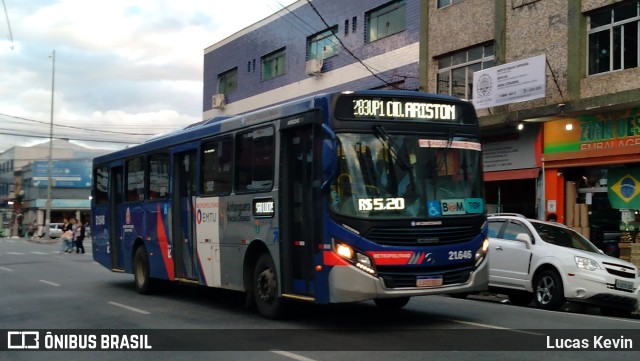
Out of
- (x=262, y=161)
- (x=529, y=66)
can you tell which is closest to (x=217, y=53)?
(x=529, y=66)

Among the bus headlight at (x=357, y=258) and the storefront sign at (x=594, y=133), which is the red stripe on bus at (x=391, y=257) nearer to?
the bus headlight at (x=357, y=258)

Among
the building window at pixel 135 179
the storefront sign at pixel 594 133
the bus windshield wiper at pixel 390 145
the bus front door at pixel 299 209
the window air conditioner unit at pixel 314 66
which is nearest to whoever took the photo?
the bus windshield wiper at pixel 390 145

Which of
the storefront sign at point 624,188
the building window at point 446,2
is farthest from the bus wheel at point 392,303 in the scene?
the building window at point 446,2

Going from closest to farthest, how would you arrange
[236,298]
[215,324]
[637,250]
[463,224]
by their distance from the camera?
[463,224] < [215,324] < [236,298] < [637,250]

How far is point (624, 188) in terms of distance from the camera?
57.9ft

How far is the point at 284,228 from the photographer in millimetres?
9648

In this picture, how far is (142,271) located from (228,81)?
24.2m

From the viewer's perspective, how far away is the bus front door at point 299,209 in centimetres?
902

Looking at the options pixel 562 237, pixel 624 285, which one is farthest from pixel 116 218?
pixel 624 285

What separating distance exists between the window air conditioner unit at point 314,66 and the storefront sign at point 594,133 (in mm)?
12328

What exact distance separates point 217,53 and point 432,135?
31.1m

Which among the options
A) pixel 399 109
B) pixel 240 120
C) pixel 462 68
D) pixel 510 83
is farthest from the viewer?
pixel 462 68

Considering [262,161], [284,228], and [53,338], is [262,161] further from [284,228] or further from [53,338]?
[53,338]

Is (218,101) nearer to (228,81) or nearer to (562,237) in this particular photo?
(228,81)
